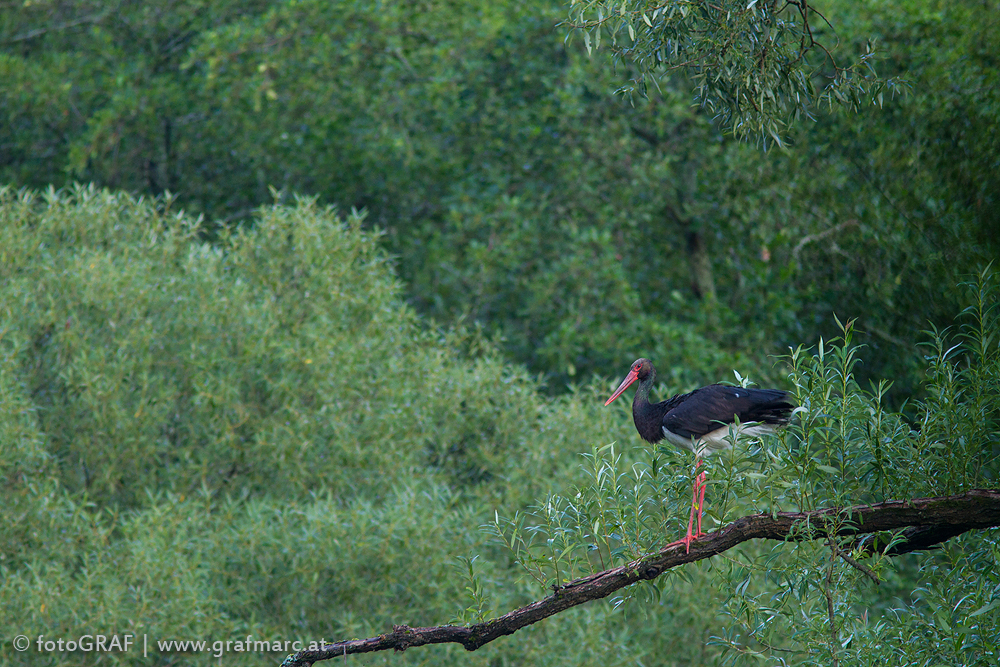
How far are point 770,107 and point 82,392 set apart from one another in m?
7.32

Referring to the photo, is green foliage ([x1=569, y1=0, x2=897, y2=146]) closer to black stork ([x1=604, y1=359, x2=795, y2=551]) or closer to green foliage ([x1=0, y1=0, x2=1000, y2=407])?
black stork ([x1=604, y1=359, x2=795, y2=551])

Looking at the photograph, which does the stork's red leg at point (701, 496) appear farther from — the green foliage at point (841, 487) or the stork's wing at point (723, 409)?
the stork's wing at point (723, 409)

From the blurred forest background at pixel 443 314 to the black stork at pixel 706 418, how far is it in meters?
0.17

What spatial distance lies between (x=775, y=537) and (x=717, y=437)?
1.07m

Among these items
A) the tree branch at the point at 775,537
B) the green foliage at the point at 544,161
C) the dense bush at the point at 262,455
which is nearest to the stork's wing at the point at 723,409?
the tree branch at the point at 775,537

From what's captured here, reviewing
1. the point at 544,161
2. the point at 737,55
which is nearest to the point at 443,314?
the point at 544,161

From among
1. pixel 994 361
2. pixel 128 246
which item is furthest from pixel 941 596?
pixel 128 246

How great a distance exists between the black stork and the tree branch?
20cm

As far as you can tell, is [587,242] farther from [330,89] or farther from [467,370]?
[330,89]

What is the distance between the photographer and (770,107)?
6379 millimetres

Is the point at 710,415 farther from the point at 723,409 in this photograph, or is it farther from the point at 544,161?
the point at 544,161

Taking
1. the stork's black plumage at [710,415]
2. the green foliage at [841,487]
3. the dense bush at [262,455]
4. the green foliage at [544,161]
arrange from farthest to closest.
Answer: the green foliage at [544,161], the dense bush at [262,455], the stork's black plumage at [710,415], the green foliage at [841,487]

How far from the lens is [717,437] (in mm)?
5688

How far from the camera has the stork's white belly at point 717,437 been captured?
487 centimetres
